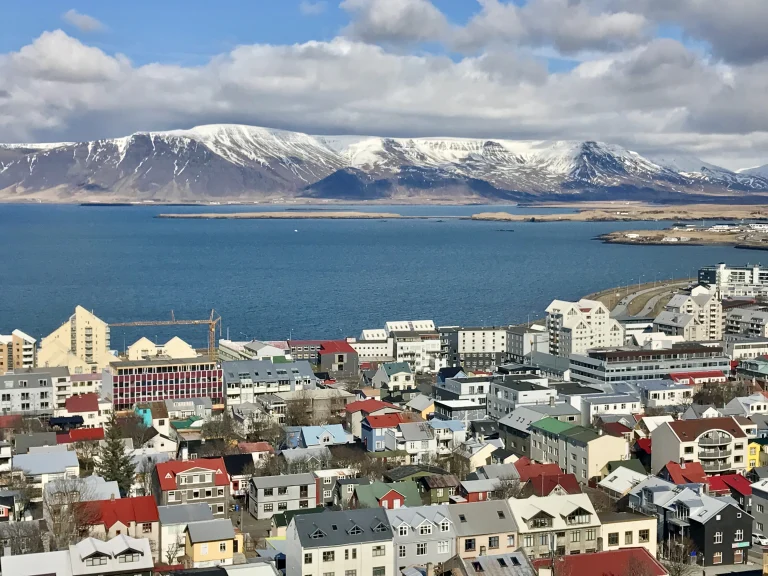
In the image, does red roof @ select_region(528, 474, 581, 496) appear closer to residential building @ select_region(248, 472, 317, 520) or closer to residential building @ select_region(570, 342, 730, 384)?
residential building @ select_region(248, 472, 317, 520)

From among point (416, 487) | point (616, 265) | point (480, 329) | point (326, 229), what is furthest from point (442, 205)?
point (416, 487)

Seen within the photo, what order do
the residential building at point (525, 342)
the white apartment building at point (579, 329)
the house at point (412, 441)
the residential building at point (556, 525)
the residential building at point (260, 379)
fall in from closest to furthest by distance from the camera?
the residential building at point (556, 525) → the house at point (412, 441) → the residential building at point (260, 379) → the white apartment building at point (579, 329) → the residential building at point (525, 342)

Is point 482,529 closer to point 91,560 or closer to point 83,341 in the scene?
point 91,560

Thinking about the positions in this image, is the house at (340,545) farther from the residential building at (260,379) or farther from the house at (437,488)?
the residential building at (260,379)

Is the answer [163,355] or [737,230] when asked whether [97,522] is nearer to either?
[163,355]

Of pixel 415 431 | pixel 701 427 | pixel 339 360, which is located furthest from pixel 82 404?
pixel 701 427

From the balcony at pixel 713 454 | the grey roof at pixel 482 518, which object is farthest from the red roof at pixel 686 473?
the grey roof at pixel 482 518
